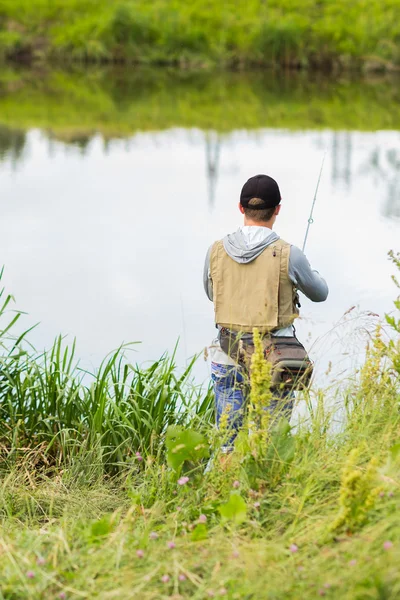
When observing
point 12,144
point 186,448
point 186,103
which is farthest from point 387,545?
point 186,103

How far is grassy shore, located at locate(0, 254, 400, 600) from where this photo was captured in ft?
7.20

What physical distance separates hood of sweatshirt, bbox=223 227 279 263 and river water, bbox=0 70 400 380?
55cm

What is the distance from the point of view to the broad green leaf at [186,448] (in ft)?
9.72

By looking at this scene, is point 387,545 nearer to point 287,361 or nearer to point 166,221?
point 287,361

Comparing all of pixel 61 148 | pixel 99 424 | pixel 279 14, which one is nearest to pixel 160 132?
pixel 61 148

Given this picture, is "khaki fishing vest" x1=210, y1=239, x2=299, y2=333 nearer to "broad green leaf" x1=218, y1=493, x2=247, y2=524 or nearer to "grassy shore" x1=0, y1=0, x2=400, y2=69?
"broad green leaf" x1=218, y1=493, x2=247, y2=524

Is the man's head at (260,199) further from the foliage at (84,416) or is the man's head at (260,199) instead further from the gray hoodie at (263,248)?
the foliage at (84,416)

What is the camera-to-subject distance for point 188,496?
9.81 feet

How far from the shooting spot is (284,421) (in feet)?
9.51

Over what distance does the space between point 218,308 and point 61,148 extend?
35.1 ft

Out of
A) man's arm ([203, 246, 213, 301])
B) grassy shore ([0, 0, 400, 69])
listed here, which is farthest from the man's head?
grassy shore ([0, 0, 400, 69])

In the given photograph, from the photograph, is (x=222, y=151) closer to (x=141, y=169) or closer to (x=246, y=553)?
(x=141, y=169)

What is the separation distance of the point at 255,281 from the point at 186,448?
26.0 inches

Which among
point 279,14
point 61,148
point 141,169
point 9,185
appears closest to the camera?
point 9,185
